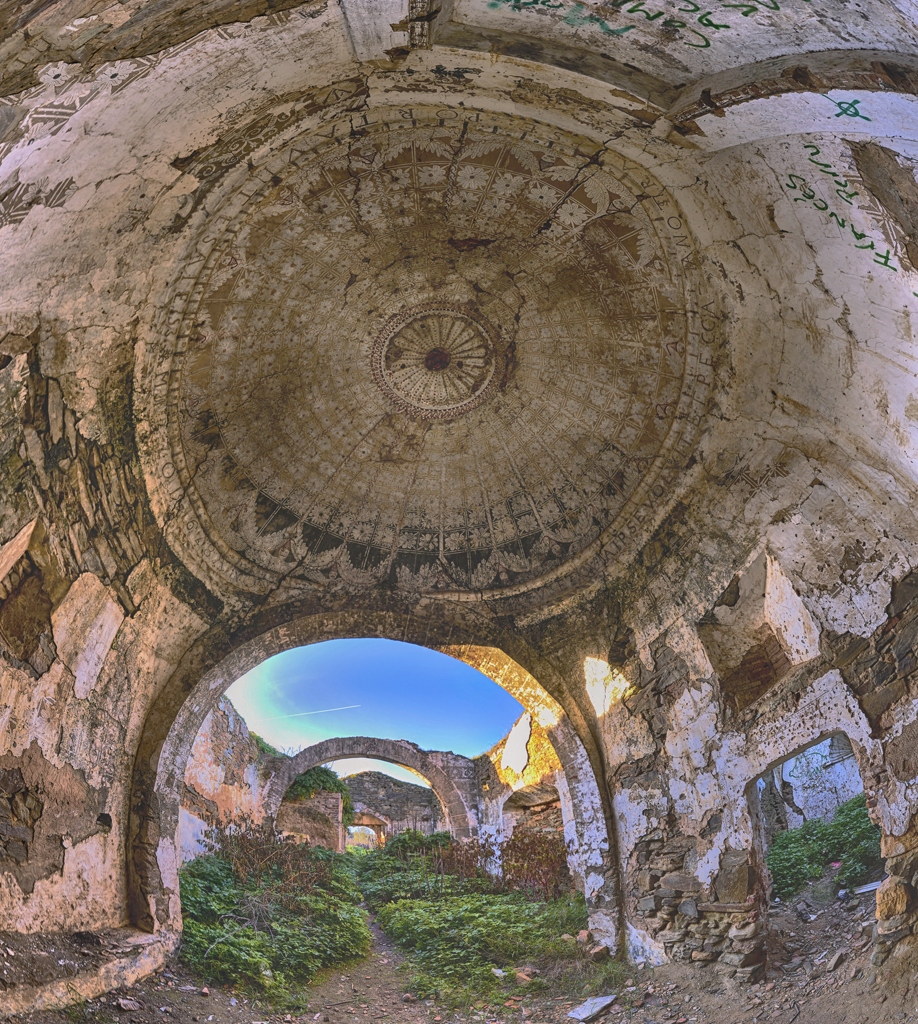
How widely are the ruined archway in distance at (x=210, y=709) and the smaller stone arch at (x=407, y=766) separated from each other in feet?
20.4

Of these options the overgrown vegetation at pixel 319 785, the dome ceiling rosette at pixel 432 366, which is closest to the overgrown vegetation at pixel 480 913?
the overgrown vegetation at pixel 319 785

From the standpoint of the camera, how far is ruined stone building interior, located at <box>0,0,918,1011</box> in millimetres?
4238

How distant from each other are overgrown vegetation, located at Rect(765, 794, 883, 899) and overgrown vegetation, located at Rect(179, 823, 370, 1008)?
5114 mm

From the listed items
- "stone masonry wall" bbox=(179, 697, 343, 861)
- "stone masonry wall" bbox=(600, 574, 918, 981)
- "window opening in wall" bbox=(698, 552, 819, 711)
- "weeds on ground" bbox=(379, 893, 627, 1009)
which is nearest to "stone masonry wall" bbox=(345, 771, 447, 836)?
"stone masonry wall" bbox=(179, 697, 343, 861)

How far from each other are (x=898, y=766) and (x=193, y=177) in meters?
6.67

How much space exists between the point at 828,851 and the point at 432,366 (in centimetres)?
731

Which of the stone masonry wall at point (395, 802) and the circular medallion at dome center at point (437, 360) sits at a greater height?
the circular medallion at dome center at point (437, 360)

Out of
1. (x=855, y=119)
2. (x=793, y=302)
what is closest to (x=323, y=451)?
(x=793, y=302)

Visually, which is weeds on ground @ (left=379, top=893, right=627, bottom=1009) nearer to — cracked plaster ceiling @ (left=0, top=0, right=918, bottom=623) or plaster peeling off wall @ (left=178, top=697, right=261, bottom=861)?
plaster peeling off wall @ (left=178, top=697, right=261, bottom=861)

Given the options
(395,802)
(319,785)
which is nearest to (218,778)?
(319,785)

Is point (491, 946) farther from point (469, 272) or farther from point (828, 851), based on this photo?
point (469, 272)

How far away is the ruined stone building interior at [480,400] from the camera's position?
4238 millimetres

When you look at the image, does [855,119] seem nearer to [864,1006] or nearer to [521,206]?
[521,206]

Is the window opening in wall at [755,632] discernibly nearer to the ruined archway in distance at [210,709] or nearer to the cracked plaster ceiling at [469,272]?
the cracked plaster ceiling at [469,272]
